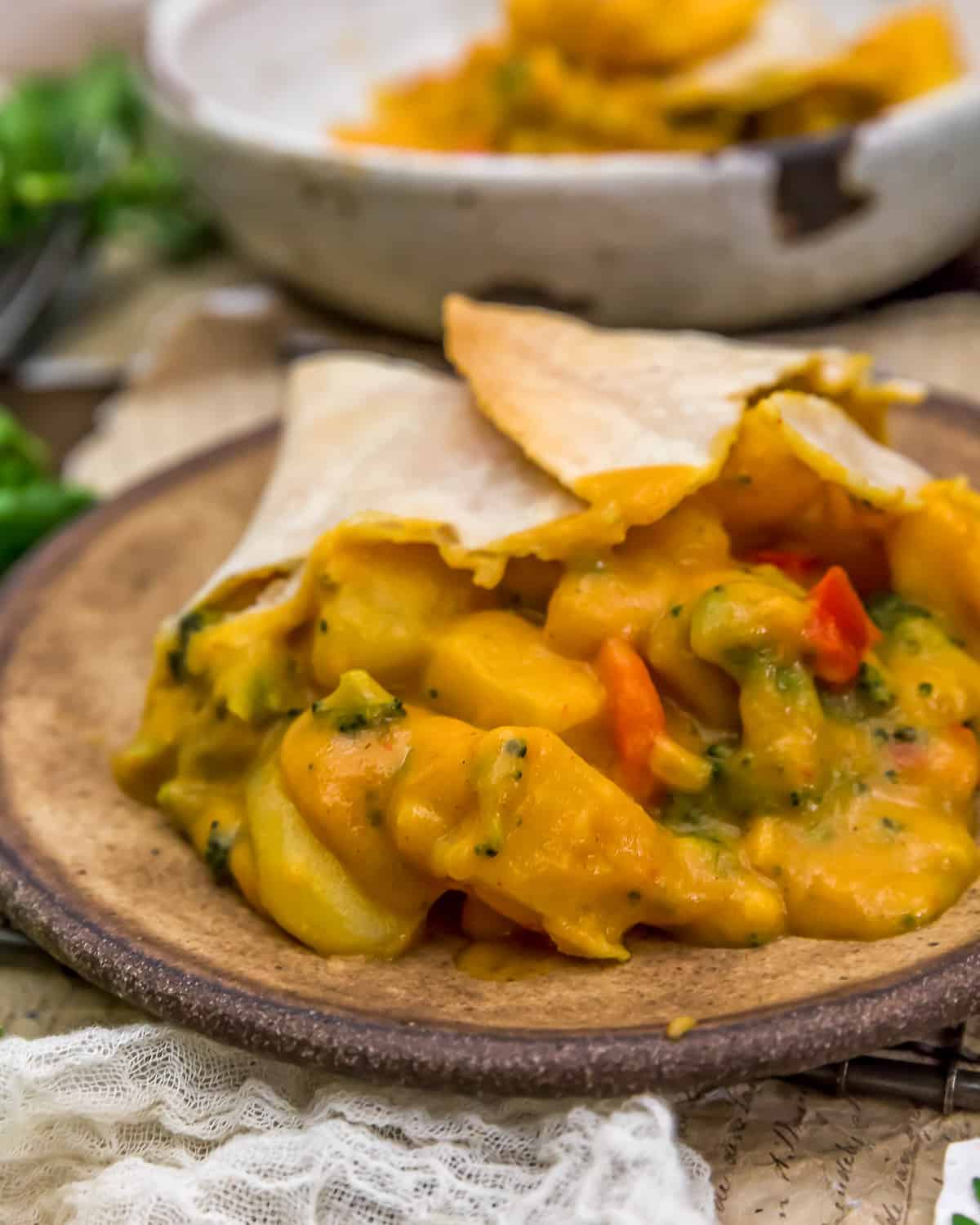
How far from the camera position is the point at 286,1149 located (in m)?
1.19

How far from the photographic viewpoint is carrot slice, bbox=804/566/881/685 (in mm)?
1369

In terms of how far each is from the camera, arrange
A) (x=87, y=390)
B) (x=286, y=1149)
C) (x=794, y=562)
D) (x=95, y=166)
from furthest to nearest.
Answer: (x=95, y=166) → (x=87, y=390) → (x=794, y=562) → (x=286, y=1149)

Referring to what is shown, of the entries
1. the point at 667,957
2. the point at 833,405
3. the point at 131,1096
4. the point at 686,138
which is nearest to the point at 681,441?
the point at 833,405

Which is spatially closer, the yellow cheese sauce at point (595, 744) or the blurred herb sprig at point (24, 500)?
the yellow cheese sauce at point (595, 744)

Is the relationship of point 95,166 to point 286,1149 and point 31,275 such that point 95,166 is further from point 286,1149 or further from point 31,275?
point 286,1149

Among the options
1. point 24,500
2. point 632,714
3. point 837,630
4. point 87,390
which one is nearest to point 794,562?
point 837,630

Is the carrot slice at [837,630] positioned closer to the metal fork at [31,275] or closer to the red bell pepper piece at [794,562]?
the red bell pepper piece at [794,562]

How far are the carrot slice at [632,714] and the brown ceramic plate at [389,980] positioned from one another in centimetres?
16

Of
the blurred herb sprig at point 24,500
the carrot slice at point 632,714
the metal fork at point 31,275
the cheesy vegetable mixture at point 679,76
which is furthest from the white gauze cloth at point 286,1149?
the metal fork at point 31,275

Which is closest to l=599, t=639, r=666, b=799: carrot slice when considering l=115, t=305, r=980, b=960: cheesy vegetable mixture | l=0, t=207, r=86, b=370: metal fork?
l=115, t=305, r=980, b=960: cheesy vegetable mixture

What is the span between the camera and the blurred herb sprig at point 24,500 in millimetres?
2166

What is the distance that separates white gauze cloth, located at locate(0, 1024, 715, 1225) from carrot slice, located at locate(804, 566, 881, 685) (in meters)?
0.48

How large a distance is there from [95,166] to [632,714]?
2.81 metres

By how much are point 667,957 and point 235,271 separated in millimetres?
3002
